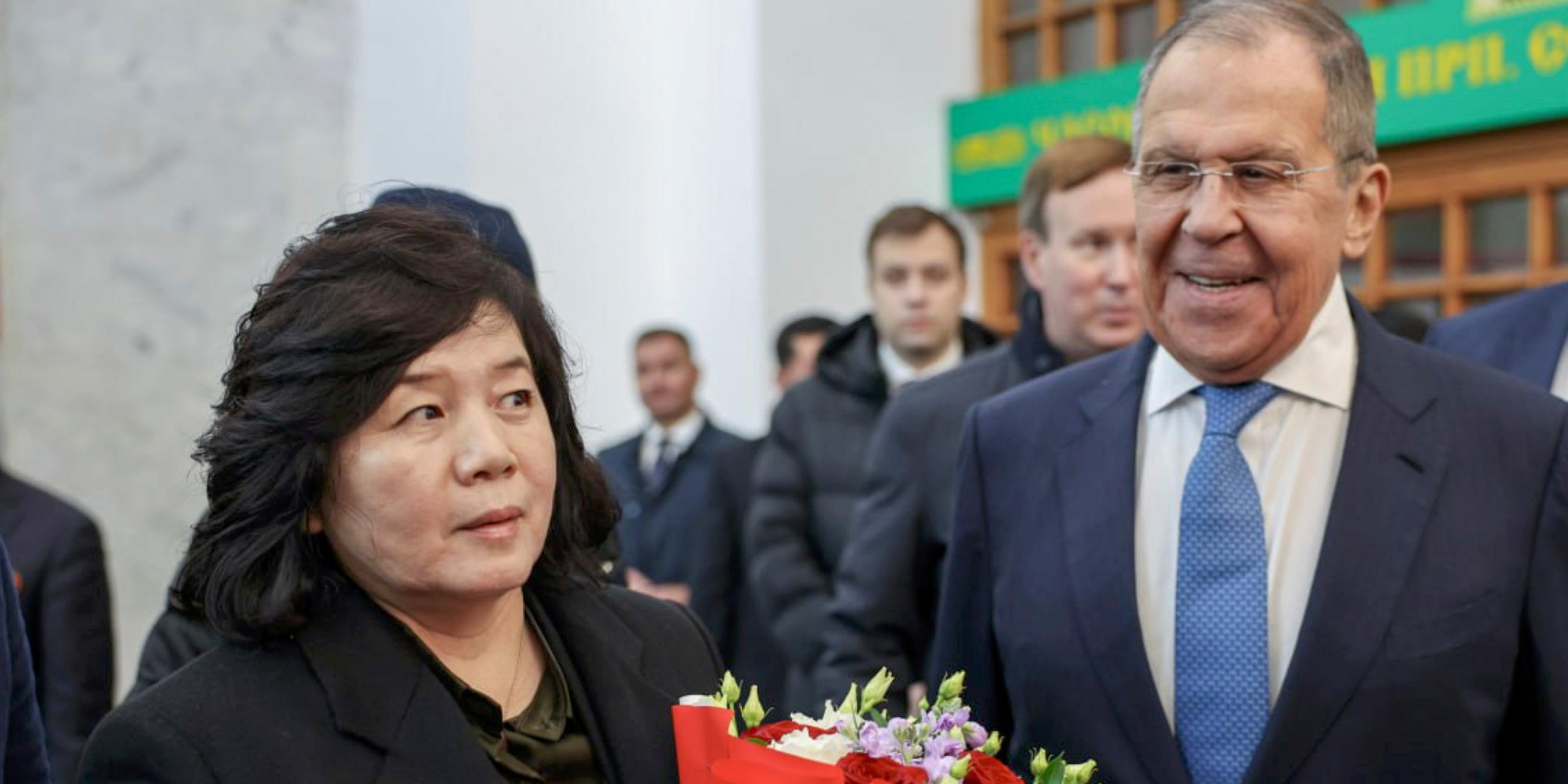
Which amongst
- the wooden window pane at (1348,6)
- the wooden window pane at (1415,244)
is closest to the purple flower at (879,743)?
the wooden window pane at (1415,244)

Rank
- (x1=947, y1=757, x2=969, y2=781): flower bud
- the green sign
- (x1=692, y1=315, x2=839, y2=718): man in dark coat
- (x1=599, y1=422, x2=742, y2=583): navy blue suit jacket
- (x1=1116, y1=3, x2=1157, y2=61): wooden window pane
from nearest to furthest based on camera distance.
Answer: (x1=947, y1=757, x2=969, y2=781): flower bud < the green sign < (x1=692, y1=315, x2=839, y2=718): man in dark coat < (x1=599, y1=422, x2=742, y2=583): navy blue suit jacket < (x1=1116, y1=3, x2=1157, y2=61): wooden window pane

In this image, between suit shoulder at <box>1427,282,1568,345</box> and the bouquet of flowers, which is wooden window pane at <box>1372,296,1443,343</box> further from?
the bouquet of flowers

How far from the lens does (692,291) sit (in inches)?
314

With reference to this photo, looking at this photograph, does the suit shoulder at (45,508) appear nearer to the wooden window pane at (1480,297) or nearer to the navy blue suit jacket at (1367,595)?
the navy blue suit jacket at (1367,595)

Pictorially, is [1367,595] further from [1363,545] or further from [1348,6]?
[1348,6]

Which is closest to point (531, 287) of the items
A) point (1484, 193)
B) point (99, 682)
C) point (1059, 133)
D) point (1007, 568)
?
point (1007, 568)

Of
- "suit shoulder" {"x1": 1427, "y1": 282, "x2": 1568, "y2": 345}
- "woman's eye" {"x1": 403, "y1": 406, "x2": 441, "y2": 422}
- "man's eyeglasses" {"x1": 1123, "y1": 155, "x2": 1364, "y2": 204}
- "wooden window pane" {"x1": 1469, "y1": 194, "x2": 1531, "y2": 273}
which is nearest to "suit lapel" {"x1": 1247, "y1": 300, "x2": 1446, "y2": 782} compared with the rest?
"man's eyeglasses" {"x1": 1123, "y1": 155, "x2": 1364, "y2": 204}

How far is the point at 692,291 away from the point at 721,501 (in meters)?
2.21

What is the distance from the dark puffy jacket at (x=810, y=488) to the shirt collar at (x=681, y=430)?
5.32 feet

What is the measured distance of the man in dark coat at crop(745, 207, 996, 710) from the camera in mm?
4789

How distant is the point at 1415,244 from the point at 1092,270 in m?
3.29

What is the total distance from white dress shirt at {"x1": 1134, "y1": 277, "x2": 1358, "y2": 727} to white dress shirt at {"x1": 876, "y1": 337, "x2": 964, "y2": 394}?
238 centimetres

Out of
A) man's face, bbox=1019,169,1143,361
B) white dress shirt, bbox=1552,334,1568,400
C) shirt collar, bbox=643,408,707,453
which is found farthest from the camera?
shirt collar, bbox=643,408,707,453

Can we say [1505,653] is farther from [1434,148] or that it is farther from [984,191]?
[984,191]
